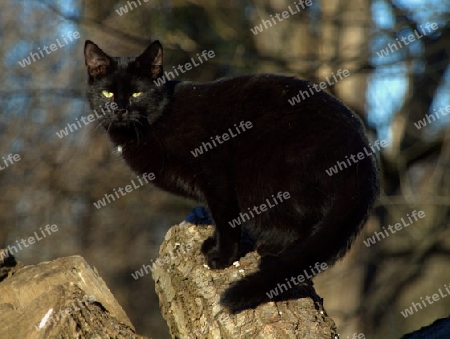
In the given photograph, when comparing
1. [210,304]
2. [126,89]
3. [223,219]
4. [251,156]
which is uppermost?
[126,89]

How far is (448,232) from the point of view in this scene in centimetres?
729

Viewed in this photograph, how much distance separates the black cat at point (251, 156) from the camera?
10.2ft

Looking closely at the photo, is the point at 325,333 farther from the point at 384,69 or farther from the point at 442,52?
the point at 442,52

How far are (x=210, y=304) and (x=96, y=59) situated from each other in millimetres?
1894

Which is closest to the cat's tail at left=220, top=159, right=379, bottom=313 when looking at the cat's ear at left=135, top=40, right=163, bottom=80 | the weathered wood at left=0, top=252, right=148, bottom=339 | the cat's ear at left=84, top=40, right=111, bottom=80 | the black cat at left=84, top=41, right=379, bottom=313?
the black cat at left=84, top=41, right=379, bottom=313

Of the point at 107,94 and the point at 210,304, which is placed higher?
Result: the point at 107,94

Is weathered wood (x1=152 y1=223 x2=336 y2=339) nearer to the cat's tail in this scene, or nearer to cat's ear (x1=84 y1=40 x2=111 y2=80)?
the cat's tail

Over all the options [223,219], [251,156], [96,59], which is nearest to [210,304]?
[223,219]

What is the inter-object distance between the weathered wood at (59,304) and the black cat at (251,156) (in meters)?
0.64

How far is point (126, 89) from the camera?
3.93m

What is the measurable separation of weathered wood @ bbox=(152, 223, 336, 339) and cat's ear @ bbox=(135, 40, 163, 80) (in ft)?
3.50

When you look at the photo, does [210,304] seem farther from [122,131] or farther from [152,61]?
[152,61]

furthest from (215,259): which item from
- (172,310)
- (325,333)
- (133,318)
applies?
(133,318)

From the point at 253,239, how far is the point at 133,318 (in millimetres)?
6443
